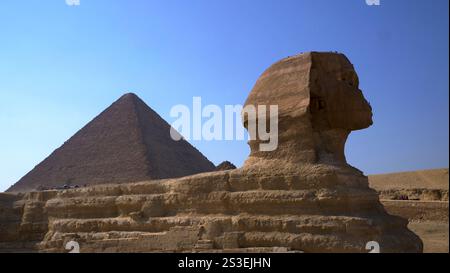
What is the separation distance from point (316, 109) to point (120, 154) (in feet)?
47.8

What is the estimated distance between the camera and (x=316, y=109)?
32.8 ft

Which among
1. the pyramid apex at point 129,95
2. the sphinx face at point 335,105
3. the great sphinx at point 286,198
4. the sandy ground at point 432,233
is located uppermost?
the pyramid apex at point 129,95

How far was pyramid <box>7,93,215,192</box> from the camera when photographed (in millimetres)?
21906

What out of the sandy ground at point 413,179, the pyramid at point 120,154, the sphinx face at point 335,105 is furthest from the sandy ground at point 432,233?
the sandy ground at point 413,179

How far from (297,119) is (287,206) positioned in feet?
A: 5.96

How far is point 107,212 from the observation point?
40.7ft

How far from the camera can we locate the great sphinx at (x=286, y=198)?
881 centimetres

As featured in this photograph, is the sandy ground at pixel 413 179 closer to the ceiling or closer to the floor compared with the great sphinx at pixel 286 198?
closer to the ceiling

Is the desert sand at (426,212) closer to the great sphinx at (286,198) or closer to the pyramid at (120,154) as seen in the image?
the great sphinx at (286,198)

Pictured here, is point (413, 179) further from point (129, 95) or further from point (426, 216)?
point (129, 95)

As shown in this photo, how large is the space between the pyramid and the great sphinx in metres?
9.48

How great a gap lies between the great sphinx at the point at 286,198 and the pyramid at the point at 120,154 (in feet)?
31.1

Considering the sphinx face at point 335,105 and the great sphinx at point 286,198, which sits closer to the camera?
the great sphinx at point 286,198
